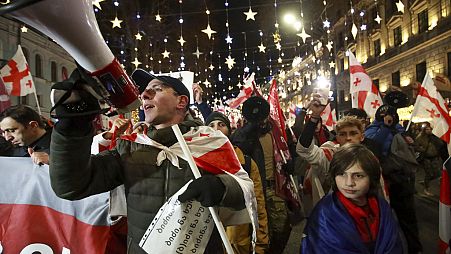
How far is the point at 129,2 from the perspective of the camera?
21.9 metres

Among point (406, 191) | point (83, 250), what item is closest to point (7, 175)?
point (83, 250)

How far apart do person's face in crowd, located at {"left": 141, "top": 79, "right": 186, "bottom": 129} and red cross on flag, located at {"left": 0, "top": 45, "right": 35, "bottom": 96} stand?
7.06 meters

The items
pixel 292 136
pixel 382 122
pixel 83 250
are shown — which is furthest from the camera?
pixel 292 136

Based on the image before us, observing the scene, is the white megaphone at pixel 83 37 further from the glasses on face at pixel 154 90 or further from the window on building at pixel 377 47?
the window on building at pixel 377 47

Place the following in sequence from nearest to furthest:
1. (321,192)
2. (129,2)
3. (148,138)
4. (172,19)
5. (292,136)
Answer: (148,138) → (321,192) → (292,136) → (129,2) → (172,19)

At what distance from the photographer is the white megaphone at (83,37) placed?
1206mm

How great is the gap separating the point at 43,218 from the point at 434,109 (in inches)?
270

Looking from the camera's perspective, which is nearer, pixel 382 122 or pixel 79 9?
pixel 79 9

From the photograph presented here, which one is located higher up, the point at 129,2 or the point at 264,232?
the point at 129,2

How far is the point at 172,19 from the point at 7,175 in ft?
83.9

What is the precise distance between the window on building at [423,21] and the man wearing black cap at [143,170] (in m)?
31.5

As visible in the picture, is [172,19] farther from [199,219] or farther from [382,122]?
[199,219]

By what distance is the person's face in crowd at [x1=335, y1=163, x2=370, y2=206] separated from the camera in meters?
2.97

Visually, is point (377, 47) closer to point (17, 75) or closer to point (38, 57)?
point (38, 57)
